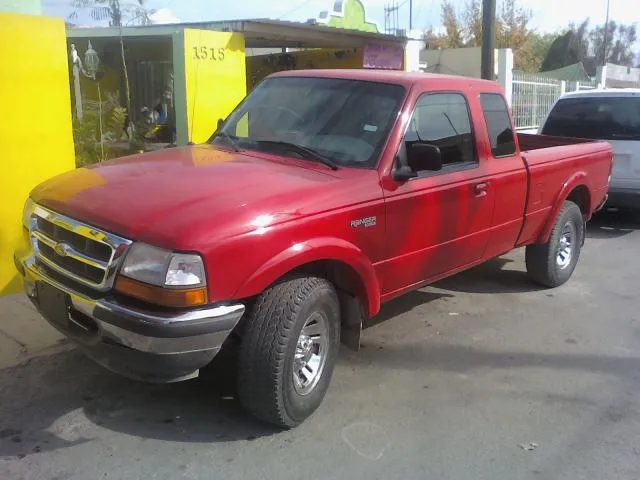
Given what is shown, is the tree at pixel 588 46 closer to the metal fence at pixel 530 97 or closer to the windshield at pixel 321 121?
the metal fence at pixel 530 97

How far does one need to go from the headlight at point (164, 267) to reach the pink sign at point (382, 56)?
33.4 ft

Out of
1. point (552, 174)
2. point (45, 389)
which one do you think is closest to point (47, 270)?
point (45, 389)

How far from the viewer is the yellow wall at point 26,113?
557 cm

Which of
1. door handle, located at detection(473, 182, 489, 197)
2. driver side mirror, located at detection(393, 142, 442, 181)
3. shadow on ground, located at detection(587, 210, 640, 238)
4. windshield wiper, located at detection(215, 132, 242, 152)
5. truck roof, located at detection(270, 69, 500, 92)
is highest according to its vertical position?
truck roof, located at detection(270, 69, 500, 92)

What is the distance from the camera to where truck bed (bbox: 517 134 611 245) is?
18.3 ft

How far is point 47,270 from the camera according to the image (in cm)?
359

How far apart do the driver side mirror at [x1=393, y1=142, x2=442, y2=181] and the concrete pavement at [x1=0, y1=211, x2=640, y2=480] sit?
4.42 ft

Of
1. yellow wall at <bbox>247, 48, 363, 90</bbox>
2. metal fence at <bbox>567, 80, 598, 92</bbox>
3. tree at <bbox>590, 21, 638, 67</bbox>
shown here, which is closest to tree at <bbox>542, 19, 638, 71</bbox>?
tree at <bbox>590, 21, 638, 67</bbox>

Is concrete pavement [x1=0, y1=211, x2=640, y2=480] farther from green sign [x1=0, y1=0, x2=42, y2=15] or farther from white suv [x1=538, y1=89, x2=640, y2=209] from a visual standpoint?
white suv [x1=538, y1=89, x2=640, y2=209]

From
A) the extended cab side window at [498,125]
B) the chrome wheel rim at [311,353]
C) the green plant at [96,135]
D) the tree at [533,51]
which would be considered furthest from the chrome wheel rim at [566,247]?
the tree at [533,51]

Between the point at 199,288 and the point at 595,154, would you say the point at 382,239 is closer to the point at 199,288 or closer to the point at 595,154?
the point at 199,288

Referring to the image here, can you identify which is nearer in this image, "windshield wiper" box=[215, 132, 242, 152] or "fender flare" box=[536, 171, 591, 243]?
"windshield wiper" box=[215, 132, 242, 152]

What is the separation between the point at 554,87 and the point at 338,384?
17.2m

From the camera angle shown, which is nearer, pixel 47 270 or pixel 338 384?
pixel 47 270
